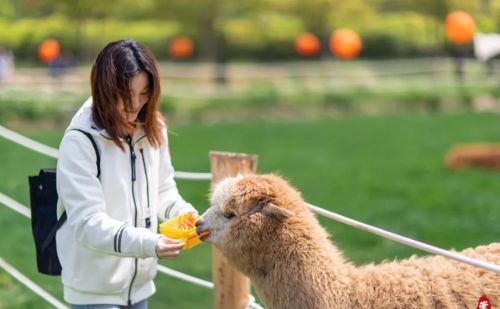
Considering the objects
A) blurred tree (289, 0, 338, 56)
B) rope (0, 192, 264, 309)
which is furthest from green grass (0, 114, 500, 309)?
blurred tree (289, 0, 338, 56)

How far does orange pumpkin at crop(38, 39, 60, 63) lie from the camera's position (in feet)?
90.6

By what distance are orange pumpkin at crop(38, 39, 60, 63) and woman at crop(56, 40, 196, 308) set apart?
80.5 ft

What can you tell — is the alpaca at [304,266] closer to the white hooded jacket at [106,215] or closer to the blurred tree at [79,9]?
the white hooded jacket at [106,215]

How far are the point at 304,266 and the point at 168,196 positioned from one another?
0.67 m

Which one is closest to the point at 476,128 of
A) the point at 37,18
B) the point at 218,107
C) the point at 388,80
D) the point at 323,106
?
the point at 323,106

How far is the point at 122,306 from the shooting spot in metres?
3.24

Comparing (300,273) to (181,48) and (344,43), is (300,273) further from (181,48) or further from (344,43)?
(181,48)

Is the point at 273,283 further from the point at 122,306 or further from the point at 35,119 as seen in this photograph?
the point at 35,119

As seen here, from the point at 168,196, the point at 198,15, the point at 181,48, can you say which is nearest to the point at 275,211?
the point at 168,196

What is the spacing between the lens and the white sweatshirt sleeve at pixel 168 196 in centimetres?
344

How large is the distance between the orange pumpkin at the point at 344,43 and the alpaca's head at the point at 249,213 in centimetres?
2882

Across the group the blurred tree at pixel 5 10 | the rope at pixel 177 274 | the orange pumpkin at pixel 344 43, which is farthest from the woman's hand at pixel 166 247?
the orange pumpkin at pixel 344 43

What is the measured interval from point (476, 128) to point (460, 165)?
234 inches

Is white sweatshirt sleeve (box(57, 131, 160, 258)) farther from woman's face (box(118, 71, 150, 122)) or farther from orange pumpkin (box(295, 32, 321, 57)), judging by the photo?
orange pumpkin (box(295, 32, 321, 57))
